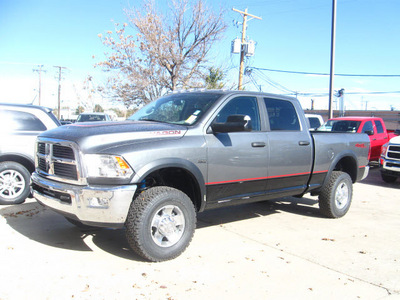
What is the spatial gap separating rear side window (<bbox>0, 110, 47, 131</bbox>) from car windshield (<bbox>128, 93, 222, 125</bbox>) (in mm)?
2592

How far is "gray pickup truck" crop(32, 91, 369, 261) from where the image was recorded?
12.5 ft

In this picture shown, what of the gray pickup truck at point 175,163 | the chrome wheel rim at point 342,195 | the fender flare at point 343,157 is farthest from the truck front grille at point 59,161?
the chrome wheel rim at point 342,195

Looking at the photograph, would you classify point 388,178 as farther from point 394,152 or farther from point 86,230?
point 86,230

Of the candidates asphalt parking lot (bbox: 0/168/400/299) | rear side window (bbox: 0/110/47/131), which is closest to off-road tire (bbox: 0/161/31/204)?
asphalt parking lot (bbox: 0/168/400/299)

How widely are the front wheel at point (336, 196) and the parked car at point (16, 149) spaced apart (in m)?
5.31

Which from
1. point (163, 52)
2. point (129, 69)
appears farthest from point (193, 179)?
point (129, 69)

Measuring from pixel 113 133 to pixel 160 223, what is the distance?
114cm

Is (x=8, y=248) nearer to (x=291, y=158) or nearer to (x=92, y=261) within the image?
(x=92, y=261)

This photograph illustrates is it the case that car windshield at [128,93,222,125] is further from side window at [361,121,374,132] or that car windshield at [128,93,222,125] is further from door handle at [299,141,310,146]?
side window at [361,121,374,132]

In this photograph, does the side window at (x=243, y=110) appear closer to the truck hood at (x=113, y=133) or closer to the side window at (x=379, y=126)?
the truck hood at (x=113, y=133)

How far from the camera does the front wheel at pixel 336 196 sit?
6.30 metres

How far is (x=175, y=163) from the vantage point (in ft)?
13.6

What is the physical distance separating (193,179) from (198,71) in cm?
1781

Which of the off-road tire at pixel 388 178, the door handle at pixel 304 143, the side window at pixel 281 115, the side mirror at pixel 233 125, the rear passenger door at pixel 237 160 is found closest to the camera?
the side mirror at pixel 233 125
